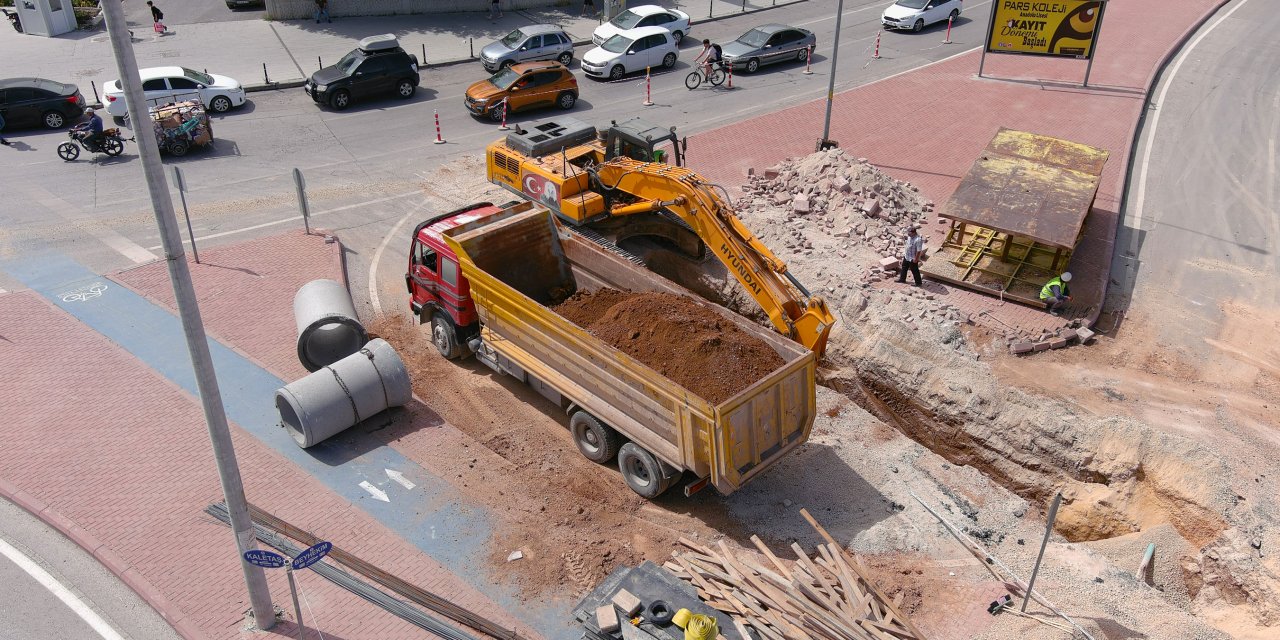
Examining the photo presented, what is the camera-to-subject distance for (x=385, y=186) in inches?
858

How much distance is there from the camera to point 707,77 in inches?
1144

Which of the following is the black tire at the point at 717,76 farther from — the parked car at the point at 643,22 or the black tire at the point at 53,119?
the black tire at the point at 53,119

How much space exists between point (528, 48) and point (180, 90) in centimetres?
1062

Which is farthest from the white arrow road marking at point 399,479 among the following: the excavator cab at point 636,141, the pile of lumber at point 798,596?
the excavator cab at point 636,141

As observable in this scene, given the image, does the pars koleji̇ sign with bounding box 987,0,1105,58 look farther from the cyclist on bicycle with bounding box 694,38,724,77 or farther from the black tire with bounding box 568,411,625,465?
the black tire with bounding box 568,411,625,465

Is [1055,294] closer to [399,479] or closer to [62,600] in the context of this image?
[399,479]

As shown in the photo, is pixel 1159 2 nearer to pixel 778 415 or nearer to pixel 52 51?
pixel 778 415

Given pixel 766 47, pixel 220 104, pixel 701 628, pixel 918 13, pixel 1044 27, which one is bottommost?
pixel 701 628

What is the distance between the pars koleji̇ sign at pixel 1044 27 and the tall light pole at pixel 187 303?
83.3ft

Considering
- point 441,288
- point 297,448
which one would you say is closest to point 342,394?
point 297,448

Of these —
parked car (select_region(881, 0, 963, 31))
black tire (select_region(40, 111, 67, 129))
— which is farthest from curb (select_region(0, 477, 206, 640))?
parked car (select_region(881, 0, 963, 31))

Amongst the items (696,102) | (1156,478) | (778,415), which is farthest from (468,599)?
(696,102)

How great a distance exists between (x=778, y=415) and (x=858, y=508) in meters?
1.86

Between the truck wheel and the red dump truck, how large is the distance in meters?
0.02
